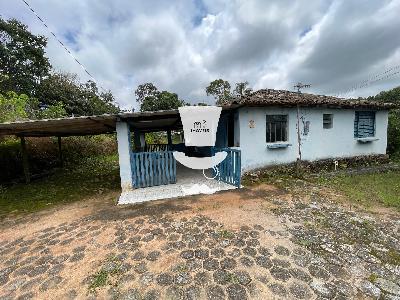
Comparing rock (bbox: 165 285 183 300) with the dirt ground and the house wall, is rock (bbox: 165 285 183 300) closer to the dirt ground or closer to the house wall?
the dirt ground

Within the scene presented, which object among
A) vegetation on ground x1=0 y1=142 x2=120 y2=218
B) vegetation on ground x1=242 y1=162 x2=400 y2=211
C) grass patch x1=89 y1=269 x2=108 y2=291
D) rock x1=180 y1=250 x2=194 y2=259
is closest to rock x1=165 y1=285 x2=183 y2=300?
rock x1=180 y1=250 x2=194 y2=259

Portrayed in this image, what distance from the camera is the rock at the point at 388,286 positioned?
8.14ft

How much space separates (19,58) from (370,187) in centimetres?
3362

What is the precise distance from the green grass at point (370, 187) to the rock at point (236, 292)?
4.32 m

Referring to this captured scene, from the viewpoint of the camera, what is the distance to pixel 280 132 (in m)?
8.31

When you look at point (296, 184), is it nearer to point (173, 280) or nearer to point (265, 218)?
point (265, 218)

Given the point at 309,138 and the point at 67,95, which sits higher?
the point at 67,95

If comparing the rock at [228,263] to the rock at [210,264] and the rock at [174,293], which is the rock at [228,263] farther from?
the rock at [174,293]

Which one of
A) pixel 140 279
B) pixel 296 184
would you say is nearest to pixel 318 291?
pixel 140 279

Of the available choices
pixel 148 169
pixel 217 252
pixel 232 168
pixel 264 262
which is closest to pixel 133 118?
pixel 148 169

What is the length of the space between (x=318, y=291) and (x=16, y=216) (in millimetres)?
6759

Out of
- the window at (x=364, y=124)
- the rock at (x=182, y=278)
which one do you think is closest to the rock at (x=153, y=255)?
the rock at (x=182, y=278)

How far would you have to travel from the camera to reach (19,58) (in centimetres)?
2431

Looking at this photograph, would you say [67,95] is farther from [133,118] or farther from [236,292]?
[236,292]
